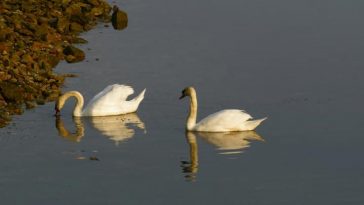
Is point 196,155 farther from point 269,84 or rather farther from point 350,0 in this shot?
point 350,0

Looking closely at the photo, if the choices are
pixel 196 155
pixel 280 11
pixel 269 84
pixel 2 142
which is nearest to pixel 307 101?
pixel 269 84

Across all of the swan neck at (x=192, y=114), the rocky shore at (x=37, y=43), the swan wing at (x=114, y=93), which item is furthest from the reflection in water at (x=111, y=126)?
the rocky shore at (x=37, y=43)

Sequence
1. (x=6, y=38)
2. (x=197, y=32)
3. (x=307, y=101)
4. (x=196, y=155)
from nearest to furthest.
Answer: (x=196, y=155) < (x=307, y=101) < (x=6, y=38) < (x=197, y=32)

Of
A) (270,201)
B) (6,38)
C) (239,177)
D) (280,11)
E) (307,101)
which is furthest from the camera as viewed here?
(280,11)

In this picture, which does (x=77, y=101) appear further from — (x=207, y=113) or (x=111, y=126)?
(x=207, y=113)

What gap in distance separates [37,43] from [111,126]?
24.1 feet

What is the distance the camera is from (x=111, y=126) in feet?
97.6

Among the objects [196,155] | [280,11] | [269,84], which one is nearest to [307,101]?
[269,84]

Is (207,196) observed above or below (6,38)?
below

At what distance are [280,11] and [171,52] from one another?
7.56 metres

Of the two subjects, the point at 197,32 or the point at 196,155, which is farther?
the point at 197,32

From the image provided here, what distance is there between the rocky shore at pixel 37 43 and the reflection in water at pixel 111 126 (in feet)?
4.60

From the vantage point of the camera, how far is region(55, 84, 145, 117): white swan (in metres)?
30.6

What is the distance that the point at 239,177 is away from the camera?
2464 centimetres
